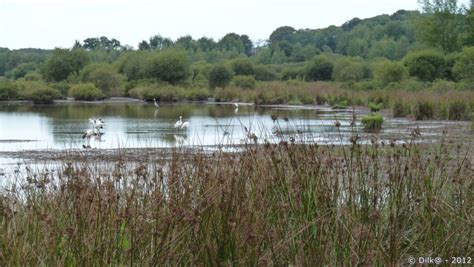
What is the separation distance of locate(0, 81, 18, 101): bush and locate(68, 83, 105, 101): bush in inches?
183

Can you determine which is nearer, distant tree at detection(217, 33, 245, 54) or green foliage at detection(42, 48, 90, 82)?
green foliage at detection(42, 48, 90, 82)

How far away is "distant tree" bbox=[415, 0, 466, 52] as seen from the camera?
59.0 m

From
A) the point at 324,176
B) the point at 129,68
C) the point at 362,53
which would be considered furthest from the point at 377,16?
the point at 324,176

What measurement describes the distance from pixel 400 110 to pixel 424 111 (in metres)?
2.07

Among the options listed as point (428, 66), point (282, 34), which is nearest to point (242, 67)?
point (428, 66)

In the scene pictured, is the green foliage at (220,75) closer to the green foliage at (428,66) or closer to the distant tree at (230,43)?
the green foliage at (428,66)

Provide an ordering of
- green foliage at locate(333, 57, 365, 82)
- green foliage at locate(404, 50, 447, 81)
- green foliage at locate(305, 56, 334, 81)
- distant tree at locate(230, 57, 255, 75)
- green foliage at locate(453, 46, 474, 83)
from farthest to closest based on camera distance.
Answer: distant tree at locate(230, 57, 255, 75), green foliage at locate(305, 56, 334, 81), green foliage at locate(333, 57, 365, 82), green foliage at locate(404, 50, 447, 81), green foliage at locate(453, 46, 474, 83)

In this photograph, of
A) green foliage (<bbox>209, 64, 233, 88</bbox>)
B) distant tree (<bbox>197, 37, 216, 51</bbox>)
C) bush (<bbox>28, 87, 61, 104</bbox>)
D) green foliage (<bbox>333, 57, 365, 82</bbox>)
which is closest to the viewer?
bush (<bbox>28, 87, 61, 104</bbox>)

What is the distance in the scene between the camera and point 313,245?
4.37 meters

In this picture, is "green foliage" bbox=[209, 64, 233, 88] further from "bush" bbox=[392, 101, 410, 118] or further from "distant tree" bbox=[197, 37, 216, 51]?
"distant tree" bbox=[197, 37, 216, 51]

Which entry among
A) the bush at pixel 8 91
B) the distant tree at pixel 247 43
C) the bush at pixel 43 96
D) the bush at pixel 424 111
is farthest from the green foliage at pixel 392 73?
the distant tree at pixel 247 43

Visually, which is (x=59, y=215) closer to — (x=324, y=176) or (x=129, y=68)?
(x=324, y=176)

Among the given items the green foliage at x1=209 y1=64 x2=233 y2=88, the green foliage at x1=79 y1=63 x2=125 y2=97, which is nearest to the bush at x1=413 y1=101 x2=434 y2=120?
the green foliage at x1=209 y1=64 x2=233 y2=88

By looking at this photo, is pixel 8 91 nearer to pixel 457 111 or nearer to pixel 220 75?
pixel 220 75
